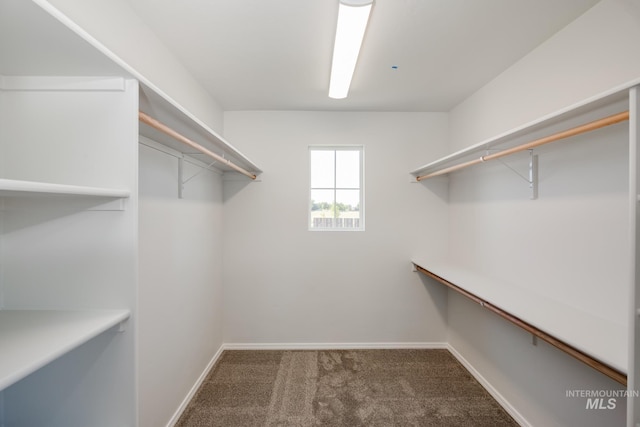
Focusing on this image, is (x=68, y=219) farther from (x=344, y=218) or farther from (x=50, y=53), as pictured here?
(x=344, y=218)

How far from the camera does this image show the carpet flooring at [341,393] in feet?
6.47

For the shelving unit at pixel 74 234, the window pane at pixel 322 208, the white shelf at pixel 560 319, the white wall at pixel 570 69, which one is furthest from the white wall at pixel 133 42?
the white wall at pixel 570 69

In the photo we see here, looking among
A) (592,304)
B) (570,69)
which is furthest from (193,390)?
(570,69)

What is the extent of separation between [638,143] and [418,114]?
7.52 ft

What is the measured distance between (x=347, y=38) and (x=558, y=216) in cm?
154

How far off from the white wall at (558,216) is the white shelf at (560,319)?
0.06 metres

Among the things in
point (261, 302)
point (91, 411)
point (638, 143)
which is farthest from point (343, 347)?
point (638, 143)

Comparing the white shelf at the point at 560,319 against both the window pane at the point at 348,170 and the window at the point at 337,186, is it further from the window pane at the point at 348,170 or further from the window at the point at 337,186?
the window pane at the point at 348,170

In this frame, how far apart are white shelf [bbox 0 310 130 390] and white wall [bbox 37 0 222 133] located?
0.81 meters

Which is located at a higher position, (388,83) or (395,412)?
(388,83)

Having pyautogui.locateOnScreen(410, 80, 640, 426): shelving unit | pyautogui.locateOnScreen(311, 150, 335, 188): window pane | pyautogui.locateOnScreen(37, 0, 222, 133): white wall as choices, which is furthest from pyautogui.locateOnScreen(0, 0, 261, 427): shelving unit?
pyautogui.locateOnScreen(311, 150, 335, 188): window pane

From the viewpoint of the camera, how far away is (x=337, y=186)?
3154 mm

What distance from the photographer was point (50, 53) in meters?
0.80

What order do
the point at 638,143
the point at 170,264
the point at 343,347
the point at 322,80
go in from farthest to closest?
the point at 343,347, the point at 322,80, the point at 170,264, the point at 638,143
